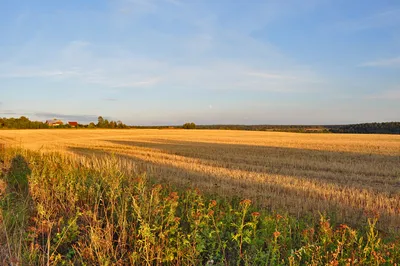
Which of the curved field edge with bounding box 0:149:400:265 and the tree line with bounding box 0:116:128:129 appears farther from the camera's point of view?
the tree line with bounding box 0:116:128:129

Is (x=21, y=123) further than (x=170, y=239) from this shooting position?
Yes

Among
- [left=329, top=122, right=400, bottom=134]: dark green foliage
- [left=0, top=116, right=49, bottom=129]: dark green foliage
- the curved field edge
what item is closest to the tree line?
[left=0, top=116, right=49, bottom=129]: dark green foliage

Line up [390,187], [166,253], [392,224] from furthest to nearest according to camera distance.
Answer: [390,187] → [392,224] → [166,253]

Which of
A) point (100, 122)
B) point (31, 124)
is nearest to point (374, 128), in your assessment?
point (100, 122)

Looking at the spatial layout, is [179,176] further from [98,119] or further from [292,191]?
[98,119]

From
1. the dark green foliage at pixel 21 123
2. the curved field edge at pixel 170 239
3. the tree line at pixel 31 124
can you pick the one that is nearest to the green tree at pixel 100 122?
the tree line at pixel 31 124

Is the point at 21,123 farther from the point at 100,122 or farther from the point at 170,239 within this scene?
the point at 170,239

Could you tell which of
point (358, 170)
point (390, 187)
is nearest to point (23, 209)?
point (390, 187)

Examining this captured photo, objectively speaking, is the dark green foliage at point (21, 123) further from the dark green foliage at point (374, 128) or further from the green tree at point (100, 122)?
the dark green foliage at point (374, 128)

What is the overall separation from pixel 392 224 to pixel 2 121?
95.5 meters

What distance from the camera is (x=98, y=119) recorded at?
85.2 metres

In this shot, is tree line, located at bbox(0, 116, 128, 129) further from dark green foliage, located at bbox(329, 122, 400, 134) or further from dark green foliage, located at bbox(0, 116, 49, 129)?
dark green foliage, located at bbox(329, 122, 400, 134)

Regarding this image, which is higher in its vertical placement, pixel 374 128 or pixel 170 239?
pixel 374 128

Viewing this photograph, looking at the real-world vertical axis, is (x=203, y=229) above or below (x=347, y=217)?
above
